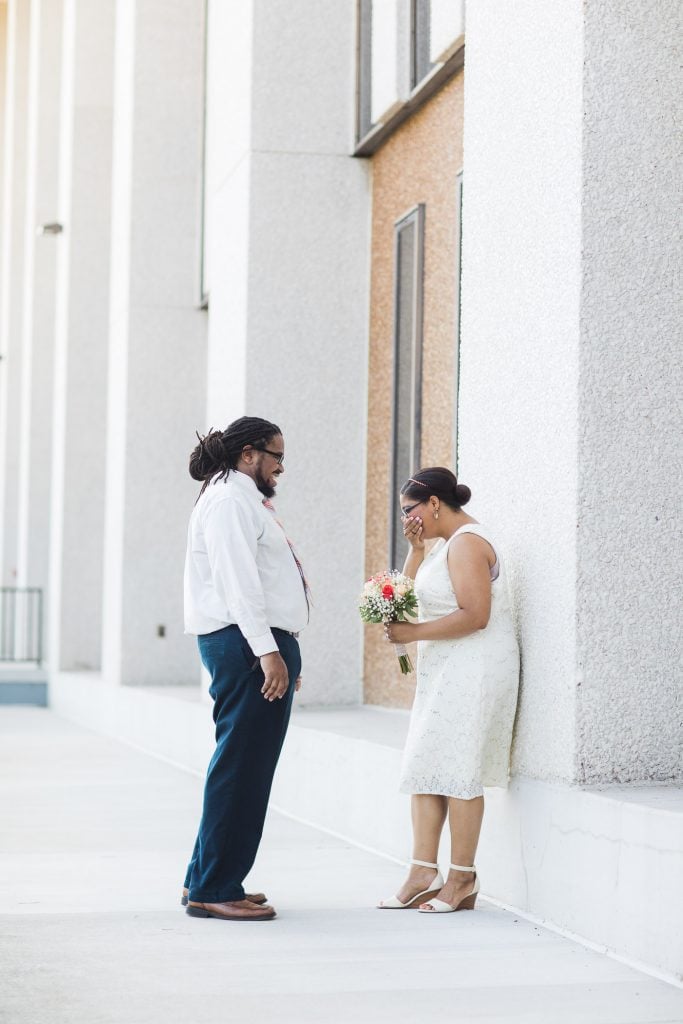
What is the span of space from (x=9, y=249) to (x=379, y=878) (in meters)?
27.6

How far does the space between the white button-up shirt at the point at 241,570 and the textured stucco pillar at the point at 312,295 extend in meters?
5.65

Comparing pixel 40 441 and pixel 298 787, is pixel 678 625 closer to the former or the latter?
pixel 298 787

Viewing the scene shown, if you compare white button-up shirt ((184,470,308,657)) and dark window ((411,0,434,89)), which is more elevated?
dark window ((411,0,434,89))

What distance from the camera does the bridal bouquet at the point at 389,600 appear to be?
19.5 feet

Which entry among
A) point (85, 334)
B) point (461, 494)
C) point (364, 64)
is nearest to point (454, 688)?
point (461, 494)

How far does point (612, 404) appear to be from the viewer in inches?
229

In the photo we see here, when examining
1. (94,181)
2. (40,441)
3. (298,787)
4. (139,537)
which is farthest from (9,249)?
(298,787)

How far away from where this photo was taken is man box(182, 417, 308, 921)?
18.6 ft

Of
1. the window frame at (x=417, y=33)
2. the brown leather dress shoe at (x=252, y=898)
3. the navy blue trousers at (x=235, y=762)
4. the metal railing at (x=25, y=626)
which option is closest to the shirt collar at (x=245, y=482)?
the navy blue trousers at (x=235, y=762)

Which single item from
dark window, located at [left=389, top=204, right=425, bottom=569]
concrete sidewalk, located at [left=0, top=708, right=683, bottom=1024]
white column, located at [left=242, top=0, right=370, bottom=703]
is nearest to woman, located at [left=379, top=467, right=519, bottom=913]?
concrete sidewalk, located at [left=0, top=708, right=683, bottom=1024]

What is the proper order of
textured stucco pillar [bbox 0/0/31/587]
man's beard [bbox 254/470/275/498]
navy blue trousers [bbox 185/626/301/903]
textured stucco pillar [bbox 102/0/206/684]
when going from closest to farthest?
navy blue trousers [bbox 185/626/301/903] → man's beard [bbox 254/470/275/498] → textured stucco pillar [bbox 102/0/206/684] → textured stucco pillar [bbox 0/0/31/587]

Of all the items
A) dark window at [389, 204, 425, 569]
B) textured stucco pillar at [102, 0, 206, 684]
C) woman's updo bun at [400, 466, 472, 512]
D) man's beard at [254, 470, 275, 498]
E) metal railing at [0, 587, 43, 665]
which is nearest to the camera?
man's beard at [254, 470, 275, 498]

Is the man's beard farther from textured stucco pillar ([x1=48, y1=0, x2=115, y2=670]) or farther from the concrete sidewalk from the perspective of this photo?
textured stucco pillar ([x1=48, y1=0, x2=115, y2=670])

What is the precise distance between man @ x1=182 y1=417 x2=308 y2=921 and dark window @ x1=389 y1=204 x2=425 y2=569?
4583mm
